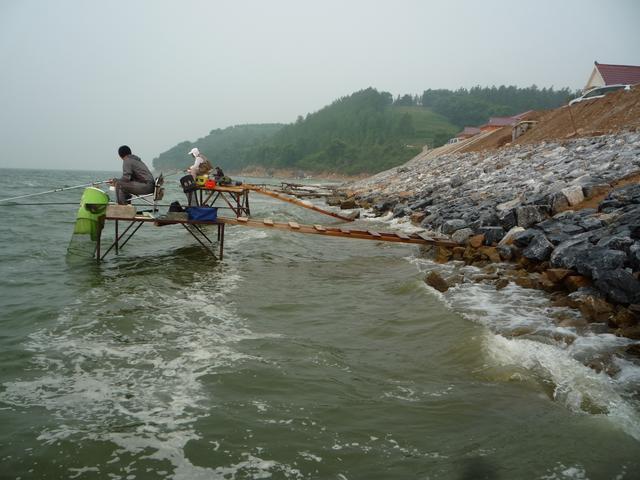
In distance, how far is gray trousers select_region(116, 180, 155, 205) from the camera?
8570 millimetres

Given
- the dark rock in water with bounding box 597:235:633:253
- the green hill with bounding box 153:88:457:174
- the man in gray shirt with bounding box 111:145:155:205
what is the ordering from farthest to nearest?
1. the green hill with bounding box 153:88:457:174
2. the man in gray shirt with bounding box 111:145:155:205
3. the dark rock in water with bounding box 597:235:633:253

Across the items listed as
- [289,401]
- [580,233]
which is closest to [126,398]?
[289,401]

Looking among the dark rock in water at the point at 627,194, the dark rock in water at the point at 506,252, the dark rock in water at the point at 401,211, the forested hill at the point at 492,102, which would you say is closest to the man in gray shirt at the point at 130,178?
the dark rock in water at the point at 506,252

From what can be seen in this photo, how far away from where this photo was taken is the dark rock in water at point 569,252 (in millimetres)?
5779

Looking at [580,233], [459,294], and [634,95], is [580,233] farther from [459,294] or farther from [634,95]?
[634,95]

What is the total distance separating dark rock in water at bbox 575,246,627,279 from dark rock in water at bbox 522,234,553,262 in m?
0.84

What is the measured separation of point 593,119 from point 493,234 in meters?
13.5

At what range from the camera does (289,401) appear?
363 centimetres

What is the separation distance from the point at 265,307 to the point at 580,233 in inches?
200

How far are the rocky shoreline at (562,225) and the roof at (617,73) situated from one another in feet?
58.2

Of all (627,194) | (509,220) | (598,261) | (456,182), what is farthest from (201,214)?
(456,182)

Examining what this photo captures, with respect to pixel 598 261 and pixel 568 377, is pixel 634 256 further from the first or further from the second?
pixel 568 377

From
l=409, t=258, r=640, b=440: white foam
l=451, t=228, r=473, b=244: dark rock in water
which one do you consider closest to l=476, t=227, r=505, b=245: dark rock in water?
l=451, t=228, r=473, b=244: dark rock in water

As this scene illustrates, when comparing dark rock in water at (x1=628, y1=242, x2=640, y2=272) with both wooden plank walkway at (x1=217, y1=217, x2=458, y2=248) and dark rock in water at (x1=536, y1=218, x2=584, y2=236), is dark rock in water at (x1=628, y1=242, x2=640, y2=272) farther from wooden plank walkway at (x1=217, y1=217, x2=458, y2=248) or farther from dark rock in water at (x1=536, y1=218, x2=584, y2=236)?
wooden plank walkway at (x1=217, y1=217, x2=458, y2=248)
